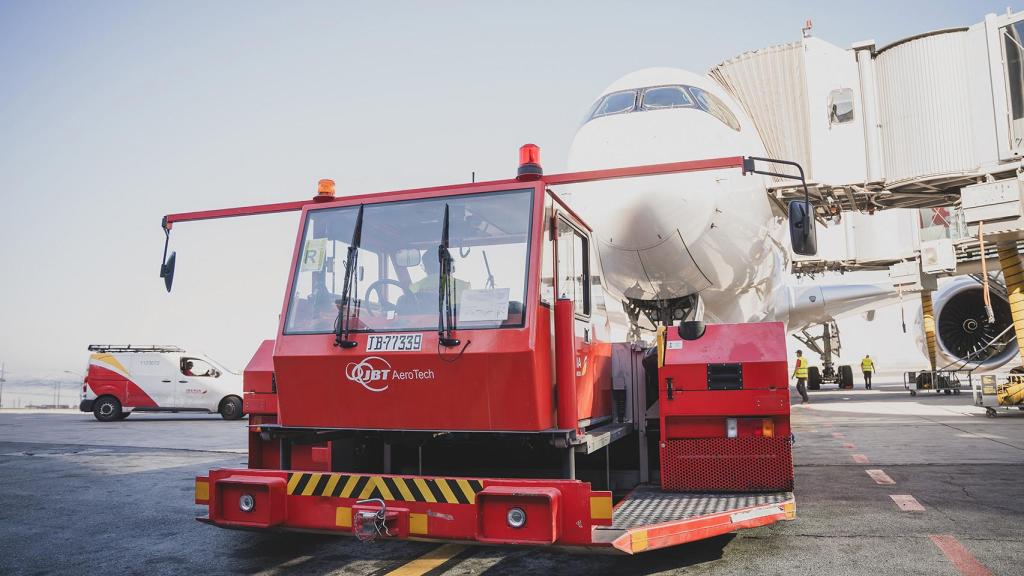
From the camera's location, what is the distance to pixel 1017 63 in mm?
11641

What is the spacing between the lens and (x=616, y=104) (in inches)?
329

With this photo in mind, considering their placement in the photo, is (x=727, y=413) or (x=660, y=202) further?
(x=660, y=202)

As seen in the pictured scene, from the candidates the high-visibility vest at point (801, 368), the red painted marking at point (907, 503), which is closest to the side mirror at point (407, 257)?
the red painted marking at point (907, 503)

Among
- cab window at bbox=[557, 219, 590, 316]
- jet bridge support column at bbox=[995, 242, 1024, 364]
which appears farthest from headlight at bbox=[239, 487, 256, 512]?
jet bridge support column at bbox=[995, 242, 1024, 364]

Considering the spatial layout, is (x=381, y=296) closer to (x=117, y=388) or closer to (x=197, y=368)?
(x=197, y=368)

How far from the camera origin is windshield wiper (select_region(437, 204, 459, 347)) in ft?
12.3

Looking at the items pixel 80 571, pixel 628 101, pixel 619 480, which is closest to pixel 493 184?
pixel 619 480

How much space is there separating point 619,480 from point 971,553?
7.22 feet

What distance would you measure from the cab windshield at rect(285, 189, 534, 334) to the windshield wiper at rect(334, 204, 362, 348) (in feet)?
0.06

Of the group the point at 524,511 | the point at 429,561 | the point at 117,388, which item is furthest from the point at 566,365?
the point at 117,388

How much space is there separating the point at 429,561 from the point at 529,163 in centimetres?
245

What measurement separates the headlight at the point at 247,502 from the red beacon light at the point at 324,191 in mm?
1789

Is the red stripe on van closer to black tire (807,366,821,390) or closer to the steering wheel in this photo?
the steering wheel

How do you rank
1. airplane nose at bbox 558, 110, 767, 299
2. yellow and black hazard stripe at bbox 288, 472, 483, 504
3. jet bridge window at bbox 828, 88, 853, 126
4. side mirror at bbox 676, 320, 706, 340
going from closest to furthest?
yellow and black hazard stripe at bbox 288, 472, 483, 504 → side mirror at bbox 676, 320, 706, 340 → airplane nose at bbox 558, 110, 767, 299 → jet bridge window at bbox 828, 88, 853, 126
